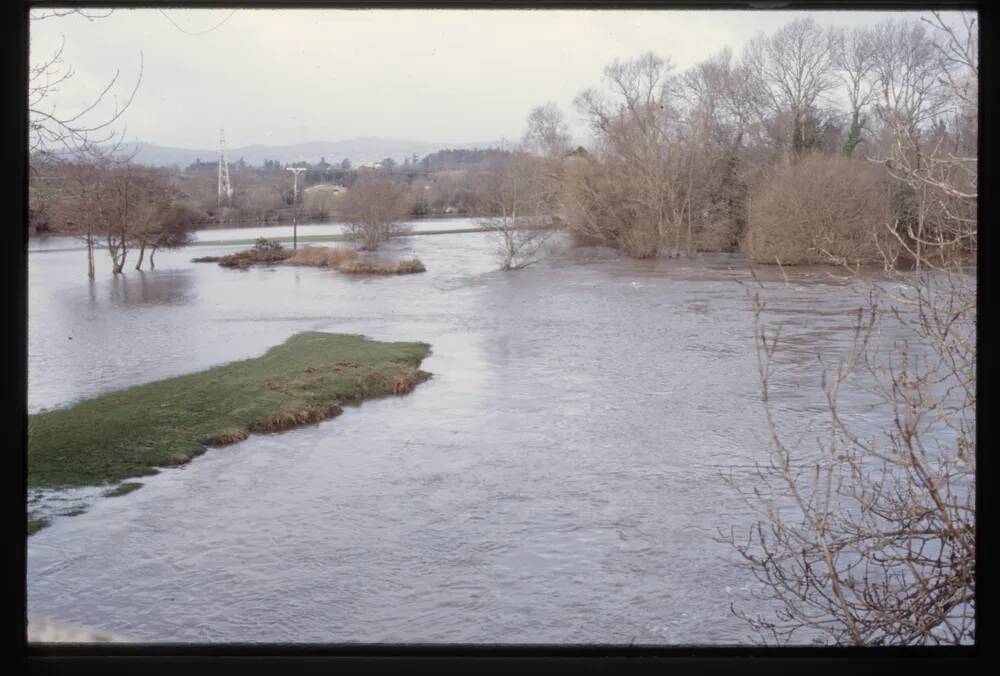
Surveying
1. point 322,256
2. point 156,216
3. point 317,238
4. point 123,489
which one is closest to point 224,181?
point 156,216

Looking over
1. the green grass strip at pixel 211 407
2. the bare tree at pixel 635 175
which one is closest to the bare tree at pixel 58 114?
the green grass strip at pixel 211 407

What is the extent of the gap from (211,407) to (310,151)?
2.49m

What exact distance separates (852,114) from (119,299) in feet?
18.3

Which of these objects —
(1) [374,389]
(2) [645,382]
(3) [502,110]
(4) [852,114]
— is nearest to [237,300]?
(1) [374,389]

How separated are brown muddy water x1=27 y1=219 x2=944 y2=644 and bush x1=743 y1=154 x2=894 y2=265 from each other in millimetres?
436

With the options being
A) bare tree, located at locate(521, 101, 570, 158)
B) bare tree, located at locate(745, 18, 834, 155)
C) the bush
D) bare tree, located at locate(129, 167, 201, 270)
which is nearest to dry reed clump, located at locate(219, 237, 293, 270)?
bare tree, located at locate(129, 167, 201, 270)

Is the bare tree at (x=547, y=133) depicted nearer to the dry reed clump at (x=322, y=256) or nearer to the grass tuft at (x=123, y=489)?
the dry reed clump at (x=322, y=256)

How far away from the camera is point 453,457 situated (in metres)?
9.06

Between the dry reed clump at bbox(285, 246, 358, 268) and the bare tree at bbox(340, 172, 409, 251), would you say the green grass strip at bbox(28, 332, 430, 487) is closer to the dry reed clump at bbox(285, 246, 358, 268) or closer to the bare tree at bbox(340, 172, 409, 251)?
the dry reed clump at bbox(285, 246, 358, 268)

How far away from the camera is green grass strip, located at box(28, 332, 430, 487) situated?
317 inches

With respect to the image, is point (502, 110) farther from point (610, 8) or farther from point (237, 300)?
point (610, 8)

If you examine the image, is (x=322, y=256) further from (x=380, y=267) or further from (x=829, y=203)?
(x=829, y=203)

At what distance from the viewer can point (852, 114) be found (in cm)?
616

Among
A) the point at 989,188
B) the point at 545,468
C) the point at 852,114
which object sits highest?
the point at 852,114
